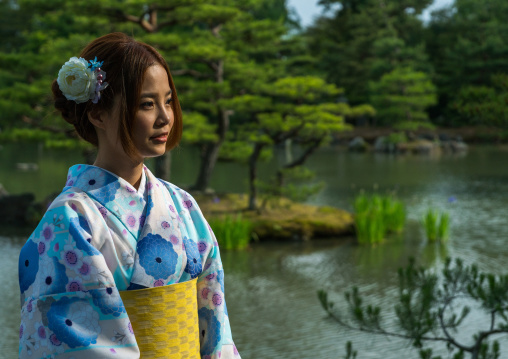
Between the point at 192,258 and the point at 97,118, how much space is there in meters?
0.34

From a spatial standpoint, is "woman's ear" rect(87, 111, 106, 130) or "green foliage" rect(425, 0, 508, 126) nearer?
"woman's ear" rect(87, 111, 106, 130)

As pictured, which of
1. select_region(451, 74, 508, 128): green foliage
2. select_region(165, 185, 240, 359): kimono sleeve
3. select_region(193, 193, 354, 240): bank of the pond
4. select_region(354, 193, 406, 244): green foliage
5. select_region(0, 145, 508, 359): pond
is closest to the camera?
select_region(165, 185, 240, 359): kimono sleeve

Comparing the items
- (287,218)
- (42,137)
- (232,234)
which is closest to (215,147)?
(287,218)

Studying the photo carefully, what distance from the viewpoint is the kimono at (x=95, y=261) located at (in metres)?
1.23

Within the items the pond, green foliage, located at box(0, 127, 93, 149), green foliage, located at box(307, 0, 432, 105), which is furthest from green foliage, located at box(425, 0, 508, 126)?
green foliage, located at box(0, 127, 93, 149)

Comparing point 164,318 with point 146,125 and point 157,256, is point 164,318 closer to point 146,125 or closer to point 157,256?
point 157,256

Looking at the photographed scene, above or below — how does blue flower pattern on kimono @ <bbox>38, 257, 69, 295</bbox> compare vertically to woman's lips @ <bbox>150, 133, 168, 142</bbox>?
below

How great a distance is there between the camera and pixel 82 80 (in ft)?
4.23

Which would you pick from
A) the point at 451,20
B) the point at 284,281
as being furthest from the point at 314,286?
the point at 451,20

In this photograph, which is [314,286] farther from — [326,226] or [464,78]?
[464,78]

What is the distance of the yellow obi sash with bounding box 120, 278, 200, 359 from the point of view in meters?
1.33

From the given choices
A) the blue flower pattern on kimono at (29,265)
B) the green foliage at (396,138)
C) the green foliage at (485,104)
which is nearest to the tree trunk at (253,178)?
the green foliage at (485,104)

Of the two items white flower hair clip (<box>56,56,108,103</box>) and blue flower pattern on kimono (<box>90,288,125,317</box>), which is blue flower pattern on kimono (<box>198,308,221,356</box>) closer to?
blue flower pattern on kimono (<box>90,288,125,317</box>)

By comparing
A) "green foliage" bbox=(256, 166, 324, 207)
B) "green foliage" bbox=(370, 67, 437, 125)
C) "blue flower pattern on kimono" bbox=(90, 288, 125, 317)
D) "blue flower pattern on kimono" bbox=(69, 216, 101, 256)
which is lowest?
"green foliage" bbox=(256, 166, 324, 207)
